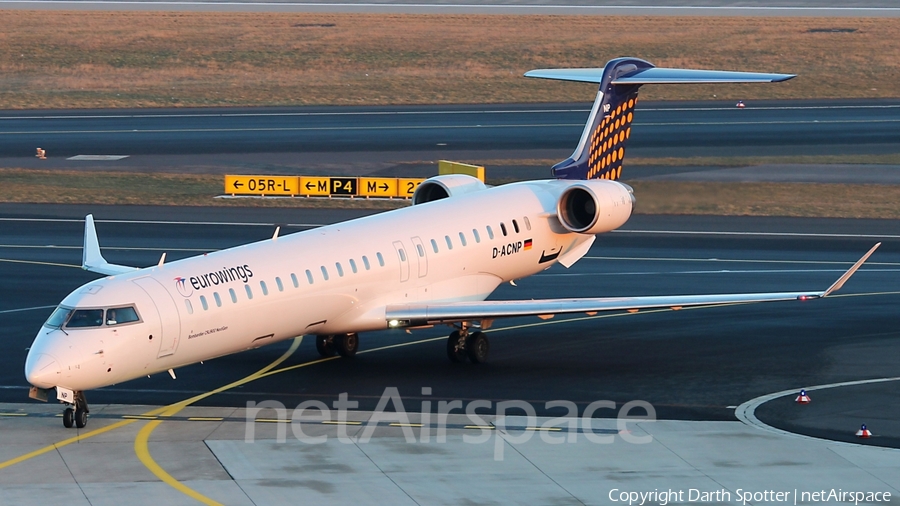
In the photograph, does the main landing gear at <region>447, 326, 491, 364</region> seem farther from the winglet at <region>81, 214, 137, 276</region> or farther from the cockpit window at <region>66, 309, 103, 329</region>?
the cockpit window at <region>66, 309, 103, 329</region>

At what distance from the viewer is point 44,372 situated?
22828 millimetres

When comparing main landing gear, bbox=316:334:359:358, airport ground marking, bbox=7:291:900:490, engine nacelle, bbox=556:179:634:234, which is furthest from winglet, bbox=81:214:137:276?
engine nacelle, bbox=556:179:634:234

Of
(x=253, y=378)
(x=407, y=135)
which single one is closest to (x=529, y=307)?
(x=253, y=378)

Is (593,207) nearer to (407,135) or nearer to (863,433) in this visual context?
(863,433)

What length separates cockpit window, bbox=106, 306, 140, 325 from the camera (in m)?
23.7

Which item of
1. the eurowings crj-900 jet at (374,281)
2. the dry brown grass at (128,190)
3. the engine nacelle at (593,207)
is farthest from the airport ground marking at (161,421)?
the dry brown grass at (128,190)

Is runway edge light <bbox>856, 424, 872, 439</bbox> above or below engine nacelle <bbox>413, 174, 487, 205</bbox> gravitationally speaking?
below

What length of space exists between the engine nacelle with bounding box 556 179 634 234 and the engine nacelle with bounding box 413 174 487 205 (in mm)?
2419

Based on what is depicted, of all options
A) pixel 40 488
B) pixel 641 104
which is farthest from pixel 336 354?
pixel 641 104

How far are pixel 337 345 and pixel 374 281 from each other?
7.49 feet

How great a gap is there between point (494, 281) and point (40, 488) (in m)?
13.2

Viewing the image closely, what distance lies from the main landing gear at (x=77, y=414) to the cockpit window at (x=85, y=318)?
1.20 meters

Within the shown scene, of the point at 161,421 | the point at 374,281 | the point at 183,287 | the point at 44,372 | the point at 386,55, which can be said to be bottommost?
the point at 161,421

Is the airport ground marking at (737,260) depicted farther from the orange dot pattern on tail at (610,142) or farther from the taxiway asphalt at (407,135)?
the taxiway asphalt at (407,135)
